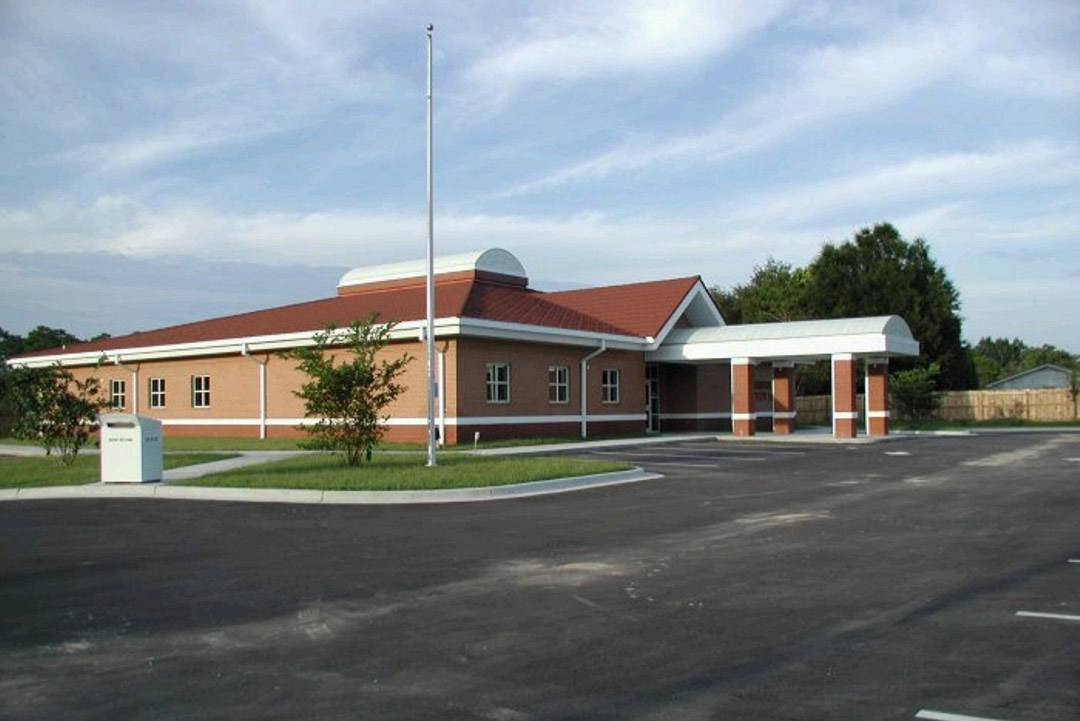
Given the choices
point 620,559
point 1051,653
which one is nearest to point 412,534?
point 620,559

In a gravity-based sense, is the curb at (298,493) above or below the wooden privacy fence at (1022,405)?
below

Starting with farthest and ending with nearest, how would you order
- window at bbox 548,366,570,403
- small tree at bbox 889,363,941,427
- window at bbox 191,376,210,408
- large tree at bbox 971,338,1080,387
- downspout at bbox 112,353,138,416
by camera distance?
1. large tree at bbox 971,338,1080,387
2. small tree at bbox 889,363,941,427
3. downspout at bbox 112,353,138,416
4. window at bbox 191,376,210,408
5. window at bbox 548,366,570,403

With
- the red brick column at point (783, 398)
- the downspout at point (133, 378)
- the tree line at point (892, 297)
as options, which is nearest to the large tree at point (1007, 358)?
the tree line at point (892, 297)

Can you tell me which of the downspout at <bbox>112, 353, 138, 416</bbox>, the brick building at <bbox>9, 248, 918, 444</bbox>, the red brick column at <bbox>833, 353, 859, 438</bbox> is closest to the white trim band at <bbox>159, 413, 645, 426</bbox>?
the brick building at <bbox>9, 248, 918, 444</bbox>

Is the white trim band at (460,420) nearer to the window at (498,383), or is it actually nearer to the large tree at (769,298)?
the window at (498,383)

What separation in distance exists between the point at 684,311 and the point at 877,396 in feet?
25.4

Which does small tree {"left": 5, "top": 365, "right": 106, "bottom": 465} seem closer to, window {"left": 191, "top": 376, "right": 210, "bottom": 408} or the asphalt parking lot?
the asphalt parking lot

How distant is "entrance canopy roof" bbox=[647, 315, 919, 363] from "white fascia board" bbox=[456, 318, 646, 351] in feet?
6.80

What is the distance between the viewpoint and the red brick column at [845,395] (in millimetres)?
32969

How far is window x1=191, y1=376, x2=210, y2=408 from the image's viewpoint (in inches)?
1382

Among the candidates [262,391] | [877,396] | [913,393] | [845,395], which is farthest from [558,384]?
[913,393]

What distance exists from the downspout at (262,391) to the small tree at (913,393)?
29335mm

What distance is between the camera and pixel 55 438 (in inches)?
868

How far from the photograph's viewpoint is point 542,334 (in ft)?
98.5
